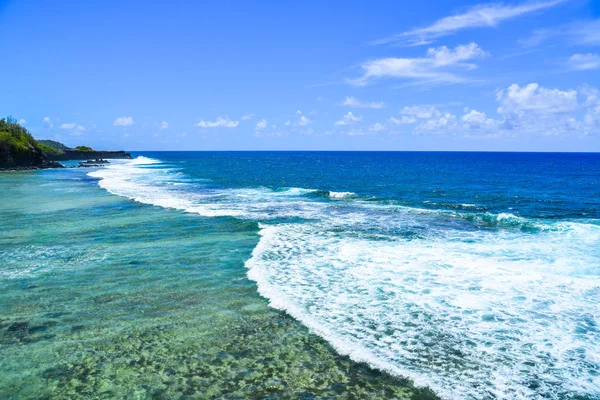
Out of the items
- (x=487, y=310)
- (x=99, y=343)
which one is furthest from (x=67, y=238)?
(x=487, y=310)

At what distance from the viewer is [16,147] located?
82.7 meters

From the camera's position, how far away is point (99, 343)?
9812 mm

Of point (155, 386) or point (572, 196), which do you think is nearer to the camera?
point (155, 386)

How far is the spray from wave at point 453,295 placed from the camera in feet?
29.0

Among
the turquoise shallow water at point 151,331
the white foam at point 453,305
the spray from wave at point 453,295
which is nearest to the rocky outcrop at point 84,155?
the turquoise shallow water at point 151,331

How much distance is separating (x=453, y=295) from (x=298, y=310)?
522cm

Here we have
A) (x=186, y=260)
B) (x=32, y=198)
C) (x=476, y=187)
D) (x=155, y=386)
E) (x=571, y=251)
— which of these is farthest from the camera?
(x=476, y=187)

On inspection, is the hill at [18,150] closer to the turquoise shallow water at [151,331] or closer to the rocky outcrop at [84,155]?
the rocky outcrop at [84,155]

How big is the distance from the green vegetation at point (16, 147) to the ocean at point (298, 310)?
68.7 meters

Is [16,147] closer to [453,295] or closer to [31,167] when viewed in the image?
[31,167]

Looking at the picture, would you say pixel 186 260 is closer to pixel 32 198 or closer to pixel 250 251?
pixel 250 251

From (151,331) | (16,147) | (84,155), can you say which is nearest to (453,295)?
(151,331)

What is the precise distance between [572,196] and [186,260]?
40.7 meters

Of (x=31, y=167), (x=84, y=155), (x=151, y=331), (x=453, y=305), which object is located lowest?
(x=453, y=305)
